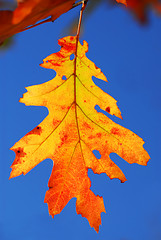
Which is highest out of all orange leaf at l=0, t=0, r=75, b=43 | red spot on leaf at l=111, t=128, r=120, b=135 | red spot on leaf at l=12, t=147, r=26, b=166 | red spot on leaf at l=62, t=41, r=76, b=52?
red spot on leaf at l=62, t=41, r=76, b=52

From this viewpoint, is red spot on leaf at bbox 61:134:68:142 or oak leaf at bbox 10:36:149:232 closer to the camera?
oak leaf at bbox 10:36:149:232

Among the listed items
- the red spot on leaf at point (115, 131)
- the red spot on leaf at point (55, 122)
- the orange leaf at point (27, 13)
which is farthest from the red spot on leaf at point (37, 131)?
the orange leaf at point (27, 13)

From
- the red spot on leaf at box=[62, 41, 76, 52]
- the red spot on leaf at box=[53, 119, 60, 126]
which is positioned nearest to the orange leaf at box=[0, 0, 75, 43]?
the red spot on leaf at box=[62, 41, 76, 52]

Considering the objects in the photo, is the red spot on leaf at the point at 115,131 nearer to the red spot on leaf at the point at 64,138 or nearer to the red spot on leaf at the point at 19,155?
the red spot on leaf at the point at 64,138

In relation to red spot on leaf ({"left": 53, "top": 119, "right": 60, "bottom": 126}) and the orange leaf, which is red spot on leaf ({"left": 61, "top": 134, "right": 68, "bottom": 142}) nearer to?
red spot on leaf ({"left": 53, "top": 119, "right": 60, "bottom": 126})

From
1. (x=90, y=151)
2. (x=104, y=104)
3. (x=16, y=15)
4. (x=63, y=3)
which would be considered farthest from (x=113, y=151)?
(x=16, y=15)

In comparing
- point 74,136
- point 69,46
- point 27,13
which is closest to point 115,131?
point 74,136

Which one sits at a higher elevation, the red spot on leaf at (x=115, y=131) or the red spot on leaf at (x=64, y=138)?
the red spot on leaf at (x=64, y=138)
